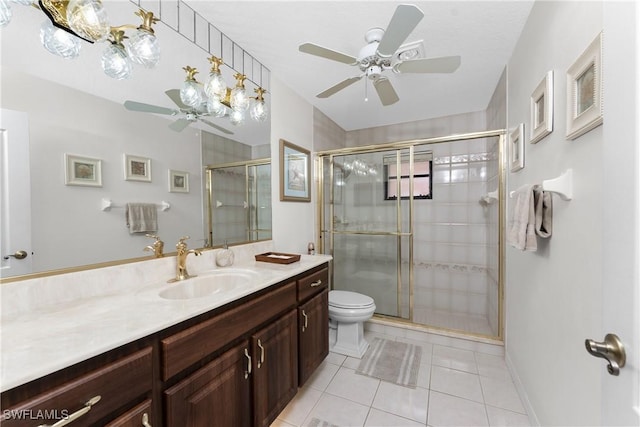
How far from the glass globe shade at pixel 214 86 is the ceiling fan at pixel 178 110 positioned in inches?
4.4

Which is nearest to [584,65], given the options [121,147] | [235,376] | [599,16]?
[599,16]

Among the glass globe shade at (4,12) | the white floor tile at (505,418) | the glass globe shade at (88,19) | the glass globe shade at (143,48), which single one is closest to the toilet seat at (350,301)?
the white floor tile at (505,418)

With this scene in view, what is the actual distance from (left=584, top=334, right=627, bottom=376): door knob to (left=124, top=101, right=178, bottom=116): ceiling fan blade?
1.85 metres

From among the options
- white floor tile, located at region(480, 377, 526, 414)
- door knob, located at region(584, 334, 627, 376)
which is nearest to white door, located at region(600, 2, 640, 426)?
door knob, located at region(584, 334, 627, 376)

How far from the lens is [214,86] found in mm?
1442

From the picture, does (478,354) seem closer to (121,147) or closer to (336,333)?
(336,333)

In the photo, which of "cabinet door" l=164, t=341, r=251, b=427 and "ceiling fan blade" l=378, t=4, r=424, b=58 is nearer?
"cabinet door" l=164, t=341, r=251, b=427

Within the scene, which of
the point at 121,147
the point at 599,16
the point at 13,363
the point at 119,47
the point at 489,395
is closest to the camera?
the point at 13,363

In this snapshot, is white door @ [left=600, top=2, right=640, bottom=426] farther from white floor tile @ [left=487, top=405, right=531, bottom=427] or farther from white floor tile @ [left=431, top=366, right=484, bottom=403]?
white floor tile @ [left=431, top=366, right=484, bottom=403]

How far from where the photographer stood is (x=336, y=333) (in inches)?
90.1

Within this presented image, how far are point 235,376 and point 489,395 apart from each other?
1701mm

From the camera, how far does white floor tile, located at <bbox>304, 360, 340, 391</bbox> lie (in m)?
1.78

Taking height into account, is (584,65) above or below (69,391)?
above

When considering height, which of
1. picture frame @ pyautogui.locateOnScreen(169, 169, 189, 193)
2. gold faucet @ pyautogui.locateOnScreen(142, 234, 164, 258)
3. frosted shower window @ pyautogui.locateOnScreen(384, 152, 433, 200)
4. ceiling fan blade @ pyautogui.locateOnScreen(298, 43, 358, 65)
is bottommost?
gold faucet @ pyautogui.locateOnScreen(142, 234, 164, 258)
